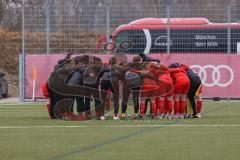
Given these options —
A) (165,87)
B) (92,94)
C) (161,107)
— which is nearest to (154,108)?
(161,107)

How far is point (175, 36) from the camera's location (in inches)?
1409

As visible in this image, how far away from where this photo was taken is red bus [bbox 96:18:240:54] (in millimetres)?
35438

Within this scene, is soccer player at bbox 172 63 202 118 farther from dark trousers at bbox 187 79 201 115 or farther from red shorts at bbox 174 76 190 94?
red shorts at bbox 174 76 190 94

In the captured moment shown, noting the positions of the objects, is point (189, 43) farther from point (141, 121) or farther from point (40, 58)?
point (141, 121)

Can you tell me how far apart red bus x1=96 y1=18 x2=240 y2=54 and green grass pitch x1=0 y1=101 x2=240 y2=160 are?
12.7 meters

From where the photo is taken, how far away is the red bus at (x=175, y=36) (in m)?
35.4

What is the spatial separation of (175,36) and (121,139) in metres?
19.5

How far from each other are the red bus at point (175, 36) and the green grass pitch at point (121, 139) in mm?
12705

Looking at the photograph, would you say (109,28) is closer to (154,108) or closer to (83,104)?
(83,104)

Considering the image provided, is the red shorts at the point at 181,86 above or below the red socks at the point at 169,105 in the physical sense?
above

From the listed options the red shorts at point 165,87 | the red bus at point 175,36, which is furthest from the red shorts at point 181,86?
the red bus at point 175,36

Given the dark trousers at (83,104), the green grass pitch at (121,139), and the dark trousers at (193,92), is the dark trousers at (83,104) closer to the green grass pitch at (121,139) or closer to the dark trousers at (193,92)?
the green grass pitch at (121,139)

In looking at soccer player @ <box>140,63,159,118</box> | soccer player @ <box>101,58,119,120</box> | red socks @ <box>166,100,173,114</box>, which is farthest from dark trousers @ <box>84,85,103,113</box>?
red socks @ <box>166,100,173,114</box>

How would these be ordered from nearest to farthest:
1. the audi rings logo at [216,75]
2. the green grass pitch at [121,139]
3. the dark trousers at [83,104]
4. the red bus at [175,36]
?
the green grass pitch at [121,139], the dark trousers at [83,104], the audi rings logo at [216,75], the red bus at [175,36]
